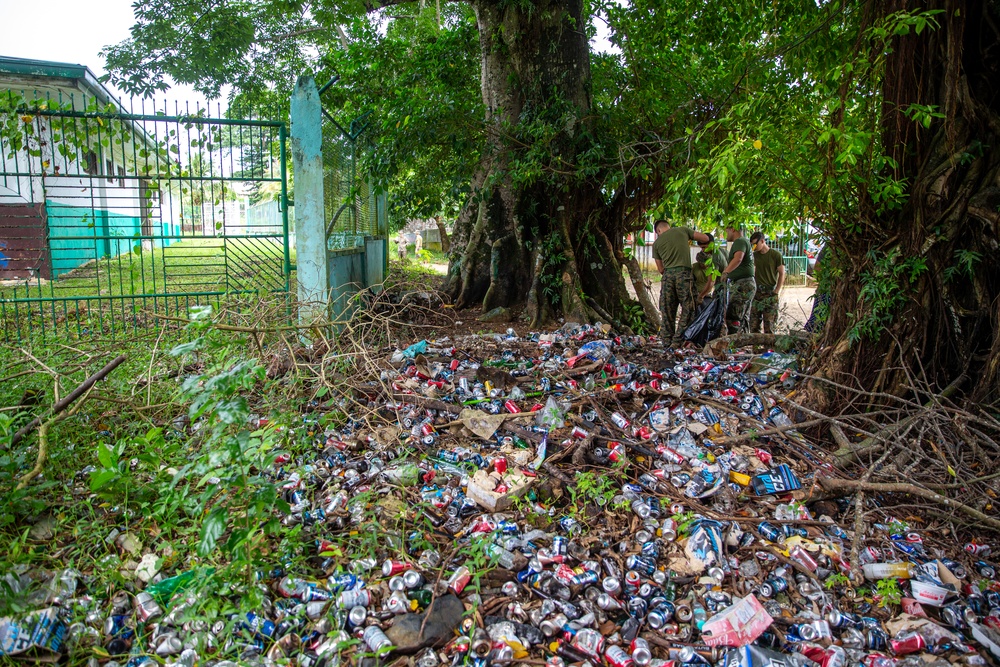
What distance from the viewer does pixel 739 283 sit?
715 cm

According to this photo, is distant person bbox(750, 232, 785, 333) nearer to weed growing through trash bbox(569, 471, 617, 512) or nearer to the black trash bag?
the black trash bag

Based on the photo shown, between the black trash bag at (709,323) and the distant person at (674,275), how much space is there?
0.20 m

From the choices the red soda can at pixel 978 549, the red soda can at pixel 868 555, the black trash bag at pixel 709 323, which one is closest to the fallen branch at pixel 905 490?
the red soda can at pixel 978 549

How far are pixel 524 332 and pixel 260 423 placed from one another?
3300 millimetres

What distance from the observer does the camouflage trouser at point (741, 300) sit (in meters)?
7.15

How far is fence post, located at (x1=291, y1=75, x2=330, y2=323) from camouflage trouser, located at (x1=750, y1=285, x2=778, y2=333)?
4642 millimetres

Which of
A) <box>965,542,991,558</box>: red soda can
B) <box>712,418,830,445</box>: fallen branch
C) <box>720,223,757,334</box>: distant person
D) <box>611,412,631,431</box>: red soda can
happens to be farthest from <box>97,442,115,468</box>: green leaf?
<box>720,223,757,334</box>: distant person

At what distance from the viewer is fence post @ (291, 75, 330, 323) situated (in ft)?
19.2

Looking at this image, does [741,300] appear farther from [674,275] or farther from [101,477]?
[101,477]

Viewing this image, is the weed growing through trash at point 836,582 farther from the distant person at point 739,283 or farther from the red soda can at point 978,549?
the distant person at point 739,283

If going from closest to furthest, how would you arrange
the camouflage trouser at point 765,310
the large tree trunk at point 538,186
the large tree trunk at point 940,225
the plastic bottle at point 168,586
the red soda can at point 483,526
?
the plastic bottle at point 168,586, the red soda can at point 483,526, the large tree trunk at point 940,225, the large tree trunk at point 538,186, the camouflage trouser at point 765,310

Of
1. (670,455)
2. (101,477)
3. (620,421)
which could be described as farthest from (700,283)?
(101,477)

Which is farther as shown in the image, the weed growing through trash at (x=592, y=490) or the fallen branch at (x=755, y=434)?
the fallen branch at (x=755, y=434)

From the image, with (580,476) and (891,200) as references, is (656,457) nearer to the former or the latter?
(580,476)
